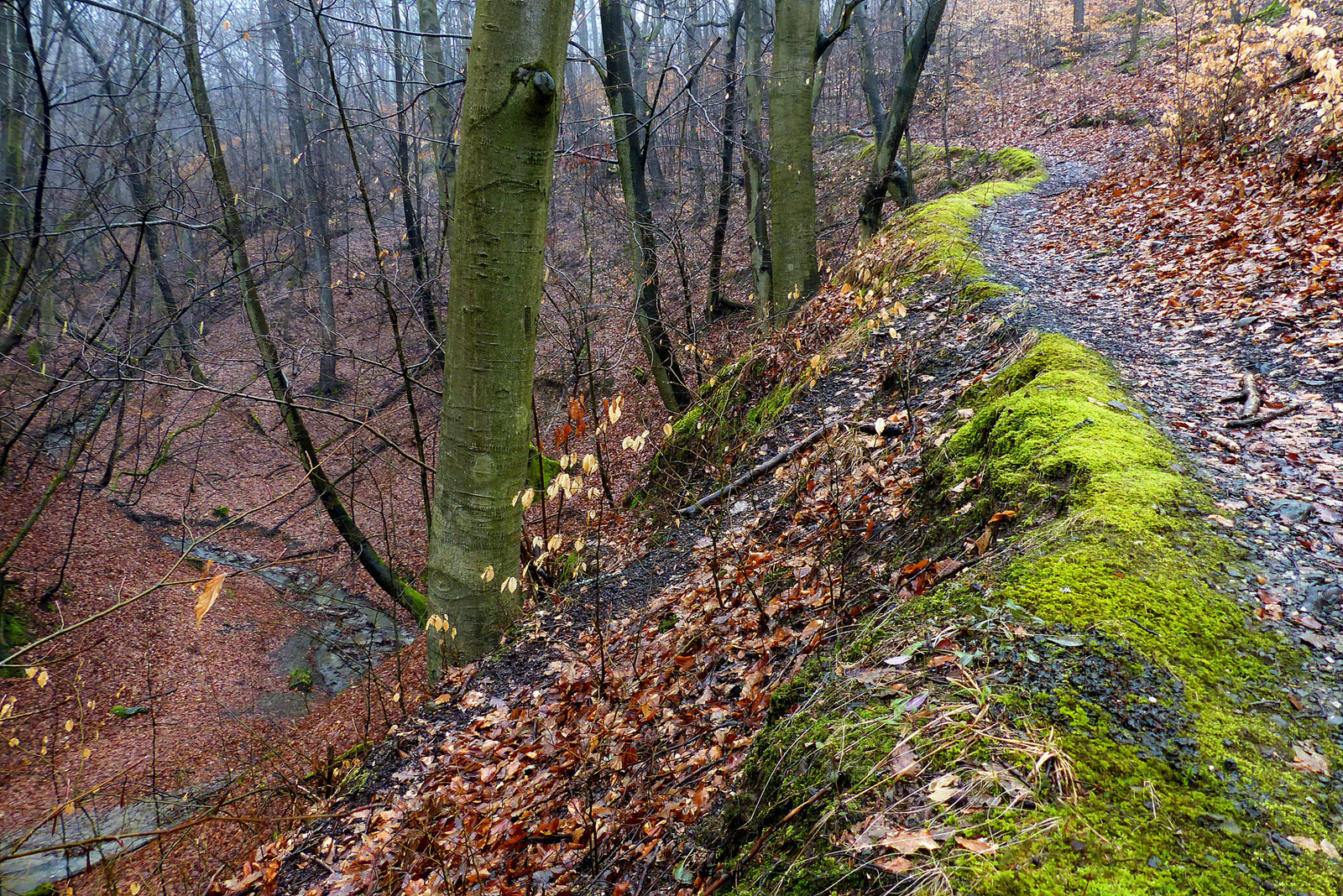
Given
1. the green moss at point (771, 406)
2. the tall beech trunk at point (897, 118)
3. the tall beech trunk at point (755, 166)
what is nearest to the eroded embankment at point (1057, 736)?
the green moss at point (771, 406)

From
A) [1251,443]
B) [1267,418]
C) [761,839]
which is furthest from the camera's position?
[1267,418]

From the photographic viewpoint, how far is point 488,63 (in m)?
3.83

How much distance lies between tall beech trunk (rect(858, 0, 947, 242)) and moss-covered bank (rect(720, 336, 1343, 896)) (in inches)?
348

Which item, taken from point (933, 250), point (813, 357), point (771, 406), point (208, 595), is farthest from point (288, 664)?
point (933, 250)

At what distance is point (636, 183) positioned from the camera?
30.6 feet

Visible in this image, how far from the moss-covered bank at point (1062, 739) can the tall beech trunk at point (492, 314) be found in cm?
270

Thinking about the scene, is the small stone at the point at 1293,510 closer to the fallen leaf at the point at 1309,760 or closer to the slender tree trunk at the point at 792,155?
the fallen leaf at the point at 1309,760

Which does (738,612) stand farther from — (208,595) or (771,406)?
(771,406)

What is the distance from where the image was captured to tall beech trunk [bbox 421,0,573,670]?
384 cm

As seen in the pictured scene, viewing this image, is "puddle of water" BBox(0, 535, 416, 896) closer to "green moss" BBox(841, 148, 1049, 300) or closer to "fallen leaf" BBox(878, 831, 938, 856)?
"fallen leaf" BBox(878, 831, 938, 856)

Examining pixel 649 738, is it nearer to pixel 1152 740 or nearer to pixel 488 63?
pixel 1152 740

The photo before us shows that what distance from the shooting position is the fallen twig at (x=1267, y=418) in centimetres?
352

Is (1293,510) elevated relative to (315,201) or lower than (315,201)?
lower

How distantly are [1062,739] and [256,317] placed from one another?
8748mm
